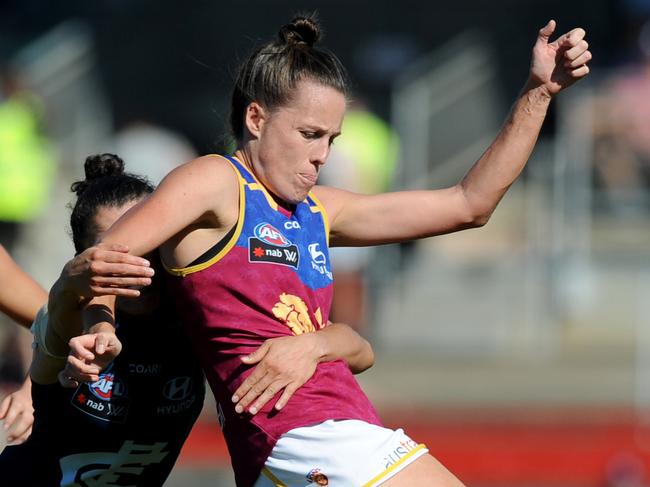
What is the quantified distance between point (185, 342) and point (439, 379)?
7.51 m

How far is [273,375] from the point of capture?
11.8 feet

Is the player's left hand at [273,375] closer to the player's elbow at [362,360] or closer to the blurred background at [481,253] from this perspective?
the player's elbow at [362,360]

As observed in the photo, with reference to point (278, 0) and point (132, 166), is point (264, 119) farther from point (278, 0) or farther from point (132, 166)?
point (278, 0)

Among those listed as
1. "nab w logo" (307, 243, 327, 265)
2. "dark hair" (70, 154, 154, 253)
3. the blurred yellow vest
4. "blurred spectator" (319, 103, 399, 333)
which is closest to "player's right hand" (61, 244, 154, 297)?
"dark hair" (70, 154, 154, 253)

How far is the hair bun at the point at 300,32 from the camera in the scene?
3.84 metres

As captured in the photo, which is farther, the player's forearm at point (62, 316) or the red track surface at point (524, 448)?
the red track surface at point (524, 448)

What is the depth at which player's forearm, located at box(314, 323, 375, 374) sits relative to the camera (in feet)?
12.2

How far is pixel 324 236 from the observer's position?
401cm

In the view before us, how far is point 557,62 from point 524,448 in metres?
6.09

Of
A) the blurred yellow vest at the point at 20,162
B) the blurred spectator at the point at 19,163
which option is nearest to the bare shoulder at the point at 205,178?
the blurred spectator at the point at 19,163

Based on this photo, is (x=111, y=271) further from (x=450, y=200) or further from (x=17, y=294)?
(x=450, y=200)

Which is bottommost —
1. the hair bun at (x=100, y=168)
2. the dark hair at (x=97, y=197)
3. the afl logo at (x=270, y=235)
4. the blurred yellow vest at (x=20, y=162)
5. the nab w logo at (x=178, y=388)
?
the nab w logo at (x=178, y=388)

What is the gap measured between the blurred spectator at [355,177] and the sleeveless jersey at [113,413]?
23.0ft

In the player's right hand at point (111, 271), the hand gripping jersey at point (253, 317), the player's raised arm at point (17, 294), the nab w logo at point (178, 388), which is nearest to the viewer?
the player's right hand at point (111, 271)
